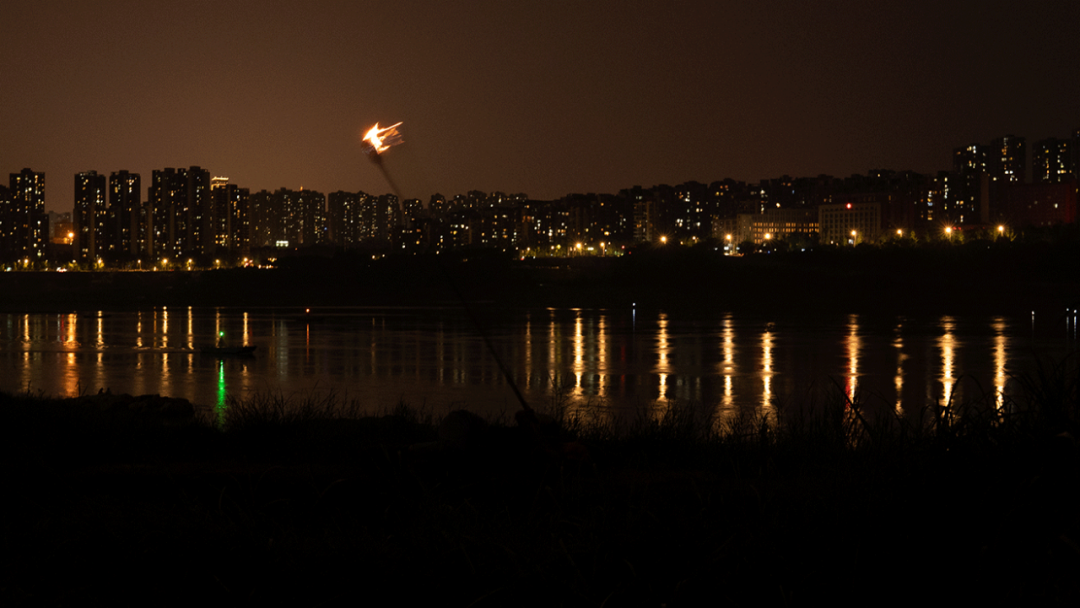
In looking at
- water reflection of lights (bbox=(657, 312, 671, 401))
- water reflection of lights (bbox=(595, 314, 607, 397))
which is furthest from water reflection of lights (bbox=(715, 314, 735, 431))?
water reflection of lights (bbox=(595, 314, 607, 397))

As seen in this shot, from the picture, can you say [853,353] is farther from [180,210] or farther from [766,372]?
[180,210]

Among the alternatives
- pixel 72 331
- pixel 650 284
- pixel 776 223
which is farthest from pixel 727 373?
pixel 776 223

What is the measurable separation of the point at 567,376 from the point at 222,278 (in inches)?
2792

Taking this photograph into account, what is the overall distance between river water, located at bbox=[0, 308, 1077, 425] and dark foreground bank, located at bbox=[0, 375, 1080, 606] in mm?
4232

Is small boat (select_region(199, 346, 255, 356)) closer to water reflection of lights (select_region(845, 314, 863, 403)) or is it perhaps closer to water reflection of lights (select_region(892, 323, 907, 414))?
water reflection of lights (select_region(845, 314, 863, 403))

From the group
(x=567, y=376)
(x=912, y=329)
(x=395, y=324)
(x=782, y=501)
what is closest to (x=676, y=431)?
(x=782, y=501)

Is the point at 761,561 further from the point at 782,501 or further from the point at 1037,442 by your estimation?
the point at 1037,442

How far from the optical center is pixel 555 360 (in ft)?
88.7

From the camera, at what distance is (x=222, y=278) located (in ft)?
287

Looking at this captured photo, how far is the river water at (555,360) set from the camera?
1889 centimetres

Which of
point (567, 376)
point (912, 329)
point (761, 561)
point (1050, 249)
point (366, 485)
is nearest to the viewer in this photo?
point (761, 561)

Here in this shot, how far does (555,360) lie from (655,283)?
166 feet

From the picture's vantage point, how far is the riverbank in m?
62.7

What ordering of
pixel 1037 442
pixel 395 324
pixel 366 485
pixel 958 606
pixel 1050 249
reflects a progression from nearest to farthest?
1. pixel 958 606
2. pixel 1037 442
3. pixel 366 485
4. pixel 395 324
5. pixel 1050 249
